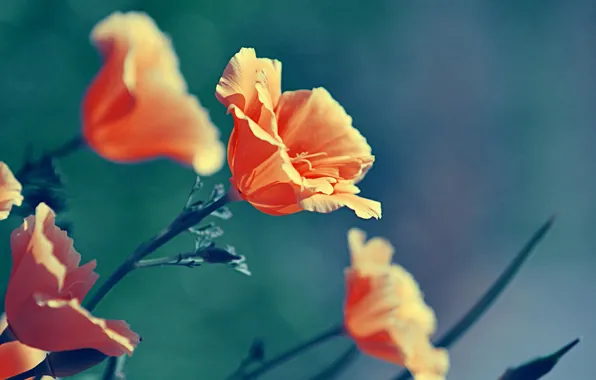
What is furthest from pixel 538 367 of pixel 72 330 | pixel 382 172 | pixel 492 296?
pixel 382 172

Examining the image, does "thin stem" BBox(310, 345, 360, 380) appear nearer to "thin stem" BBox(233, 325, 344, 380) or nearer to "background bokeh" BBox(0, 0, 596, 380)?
"thin stem" BBox(233, 325, 344, 380)

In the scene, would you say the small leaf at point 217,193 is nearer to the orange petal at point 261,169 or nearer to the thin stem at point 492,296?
the orange petal at point 261,169

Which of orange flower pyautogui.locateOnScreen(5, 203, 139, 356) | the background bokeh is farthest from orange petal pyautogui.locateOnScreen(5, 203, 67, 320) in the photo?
the background bokeh

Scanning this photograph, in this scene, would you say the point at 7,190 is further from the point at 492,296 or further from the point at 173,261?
the point at 492,296

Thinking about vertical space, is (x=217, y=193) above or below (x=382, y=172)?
below

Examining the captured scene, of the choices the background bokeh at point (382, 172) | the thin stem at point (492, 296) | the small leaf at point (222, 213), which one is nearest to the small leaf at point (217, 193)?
Answer: the small leaf at point (222, 213)

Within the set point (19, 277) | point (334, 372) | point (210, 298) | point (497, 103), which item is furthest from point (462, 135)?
point (19, 277)

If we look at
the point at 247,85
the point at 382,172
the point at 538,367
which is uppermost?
the point at 382,172
